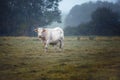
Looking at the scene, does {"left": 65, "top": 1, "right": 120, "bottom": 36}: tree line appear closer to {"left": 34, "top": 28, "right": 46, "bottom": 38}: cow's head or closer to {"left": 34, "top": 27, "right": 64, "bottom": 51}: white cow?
{"left": 34, "top": 27, "right": 64, "bottom": 51}: white cow

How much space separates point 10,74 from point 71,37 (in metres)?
1.01

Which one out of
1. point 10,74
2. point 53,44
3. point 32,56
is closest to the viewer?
point 10,74

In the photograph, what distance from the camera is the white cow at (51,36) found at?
4.57 m

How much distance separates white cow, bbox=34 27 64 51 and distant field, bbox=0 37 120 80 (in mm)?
91

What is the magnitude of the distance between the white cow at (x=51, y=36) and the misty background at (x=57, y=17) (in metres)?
0.07

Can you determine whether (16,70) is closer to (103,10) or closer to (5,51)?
(5,51)

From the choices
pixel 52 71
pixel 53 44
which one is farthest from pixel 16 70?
pixel 53 44

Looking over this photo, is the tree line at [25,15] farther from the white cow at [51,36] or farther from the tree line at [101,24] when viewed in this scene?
the tree line at [101,24]

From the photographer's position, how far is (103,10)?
453 centimetres

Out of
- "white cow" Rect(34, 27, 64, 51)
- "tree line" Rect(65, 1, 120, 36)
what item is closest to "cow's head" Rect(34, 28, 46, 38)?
"white cow" Rect(34, 27, 64, 51)

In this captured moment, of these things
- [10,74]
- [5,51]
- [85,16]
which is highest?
[85,16]

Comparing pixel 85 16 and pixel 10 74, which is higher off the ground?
pixel 85 16

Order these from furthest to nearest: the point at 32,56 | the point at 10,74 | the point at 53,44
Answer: the point at 53,44 < the point at 32,56 < the point at 10,74

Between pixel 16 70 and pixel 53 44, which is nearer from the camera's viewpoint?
pixel 16 70
